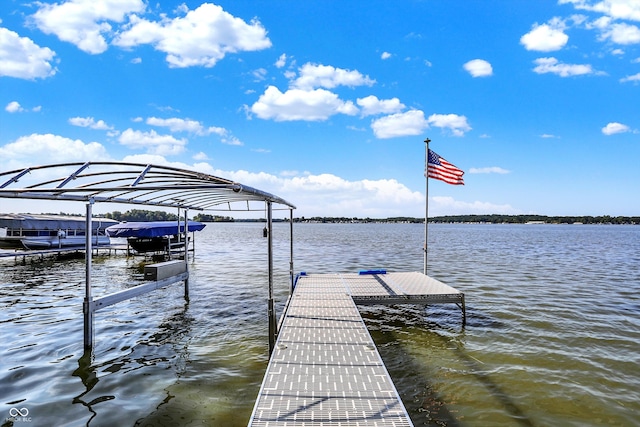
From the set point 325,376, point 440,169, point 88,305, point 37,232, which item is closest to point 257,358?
point 325,376

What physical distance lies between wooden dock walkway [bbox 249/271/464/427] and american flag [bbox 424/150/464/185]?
7157 millimetres

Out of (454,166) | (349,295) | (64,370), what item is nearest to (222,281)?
(349,295)

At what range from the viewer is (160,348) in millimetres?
9430

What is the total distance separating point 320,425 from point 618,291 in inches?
777

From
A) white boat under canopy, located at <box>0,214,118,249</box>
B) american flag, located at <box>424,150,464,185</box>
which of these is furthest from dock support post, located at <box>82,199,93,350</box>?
white boat under canopy, located at <box>0,214,118,249</box>

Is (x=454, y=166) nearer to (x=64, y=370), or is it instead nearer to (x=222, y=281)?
(x=222, y=281)

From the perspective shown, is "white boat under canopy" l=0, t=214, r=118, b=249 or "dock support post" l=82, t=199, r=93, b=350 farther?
"white boat under canopy" l=0, t=214, r=118, b=249

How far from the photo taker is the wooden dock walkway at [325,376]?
464 cm

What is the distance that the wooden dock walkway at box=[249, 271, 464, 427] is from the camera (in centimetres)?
464

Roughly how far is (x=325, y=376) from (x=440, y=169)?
11773mm

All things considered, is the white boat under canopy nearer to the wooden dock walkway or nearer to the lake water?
the lake water

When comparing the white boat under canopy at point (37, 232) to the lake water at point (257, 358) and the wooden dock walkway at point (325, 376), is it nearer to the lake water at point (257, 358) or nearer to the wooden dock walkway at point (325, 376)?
the lake water at point (257, 358)

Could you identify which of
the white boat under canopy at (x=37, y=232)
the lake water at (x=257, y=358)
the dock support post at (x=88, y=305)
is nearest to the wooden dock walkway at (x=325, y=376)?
the lake water at (x=257, y=358)

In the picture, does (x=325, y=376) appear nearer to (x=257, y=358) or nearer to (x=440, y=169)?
(x=257, y=358)
